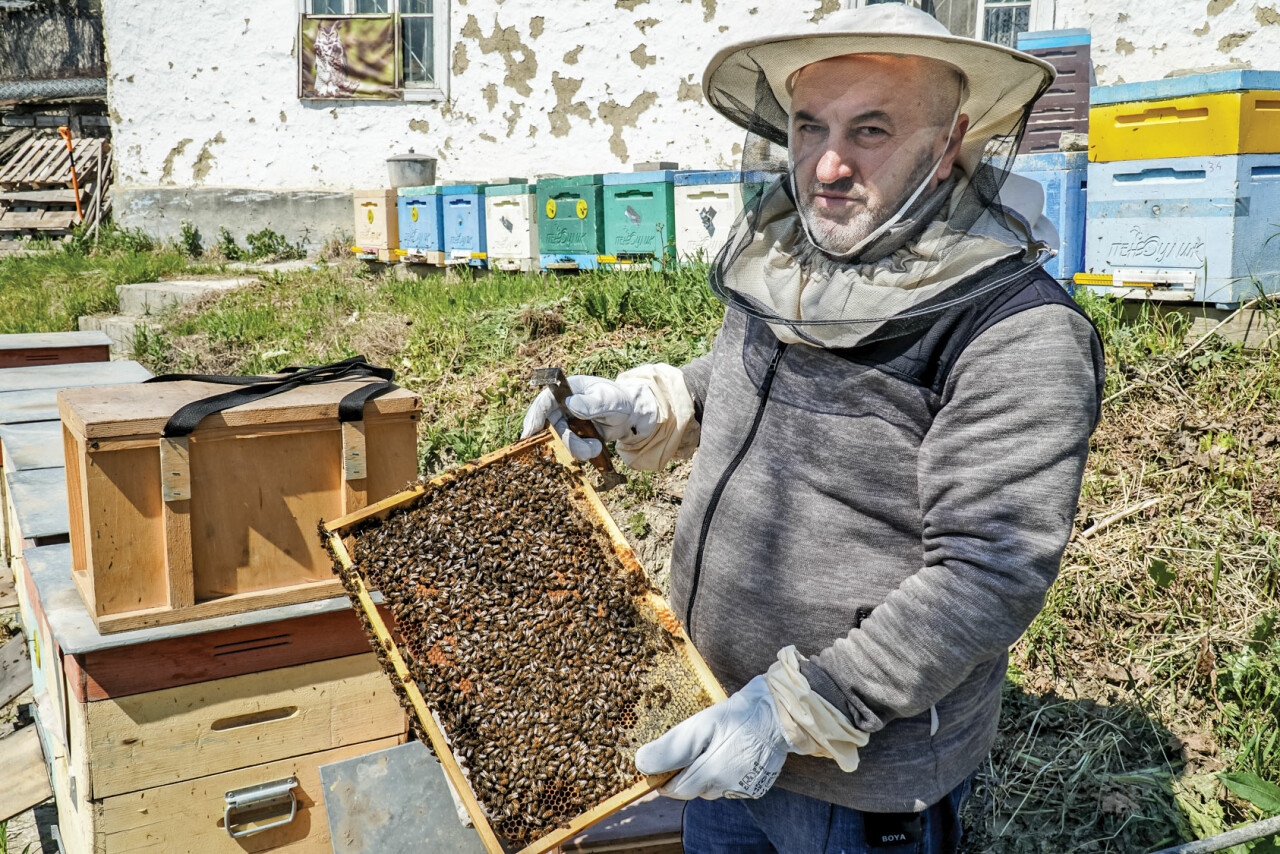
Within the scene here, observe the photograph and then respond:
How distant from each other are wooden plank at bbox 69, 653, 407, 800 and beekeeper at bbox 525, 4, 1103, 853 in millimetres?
1047

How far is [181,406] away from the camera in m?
2.27

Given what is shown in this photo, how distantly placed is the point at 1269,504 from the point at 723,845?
2729mm

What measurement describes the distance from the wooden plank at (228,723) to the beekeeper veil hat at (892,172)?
57.7 inches

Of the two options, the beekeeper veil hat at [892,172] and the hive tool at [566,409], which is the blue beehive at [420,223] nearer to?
the hive tool at [566,409]

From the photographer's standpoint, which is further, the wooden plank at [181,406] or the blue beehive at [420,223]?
the blue beehive at [420,223]

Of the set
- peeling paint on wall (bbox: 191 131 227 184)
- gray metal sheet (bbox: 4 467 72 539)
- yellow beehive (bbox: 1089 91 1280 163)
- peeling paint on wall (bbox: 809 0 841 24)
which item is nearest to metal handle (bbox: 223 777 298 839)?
gray metal sheet (bbox: 4 467 72 539)

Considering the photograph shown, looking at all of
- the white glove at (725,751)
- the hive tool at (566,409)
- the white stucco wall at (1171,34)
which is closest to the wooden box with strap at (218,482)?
the hive tool at (566,409)

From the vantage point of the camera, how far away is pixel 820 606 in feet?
5.66

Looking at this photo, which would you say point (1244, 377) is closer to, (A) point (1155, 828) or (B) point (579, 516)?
(A) point (1155, 828)

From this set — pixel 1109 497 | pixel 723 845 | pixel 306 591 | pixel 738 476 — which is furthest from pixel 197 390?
pixel 1109 497

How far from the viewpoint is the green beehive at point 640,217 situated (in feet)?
21.2

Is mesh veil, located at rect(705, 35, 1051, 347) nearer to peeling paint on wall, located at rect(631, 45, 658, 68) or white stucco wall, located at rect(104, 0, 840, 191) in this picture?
white stucco wall, located at rect(104, 0, 840, 191)

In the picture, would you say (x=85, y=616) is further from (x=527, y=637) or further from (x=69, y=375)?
(x=69, y=375)

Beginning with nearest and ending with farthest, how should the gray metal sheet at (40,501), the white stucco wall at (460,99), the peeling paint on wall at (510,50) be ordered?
the gray metal sheet at (40,501)
the white stucco wall at (460,99)
the peeling paint on wall at (510,50)
